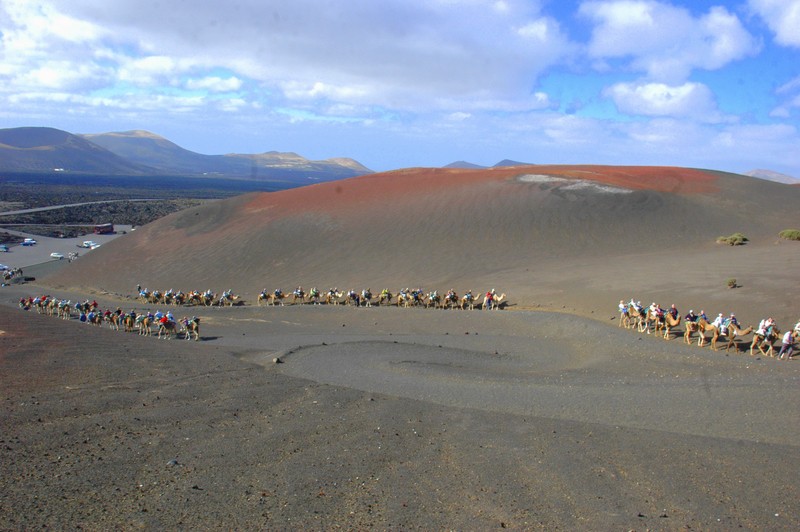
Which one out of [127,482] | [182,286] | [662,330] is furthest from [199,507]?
[182,286]

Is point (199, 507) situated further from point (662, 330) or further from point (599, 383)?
point (662, 330)

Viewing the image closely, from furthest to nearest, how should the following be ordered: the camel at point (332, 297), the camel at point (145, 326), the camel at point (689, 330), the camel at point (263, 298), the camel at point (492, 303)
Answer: the camel at point (263, 298), the camel at point (332, 297), the camel at point (492, 303), the camel at point (145, 326), the camel at point (689, 330)

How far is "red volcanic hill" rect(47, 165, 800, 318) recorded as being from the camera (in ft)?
121

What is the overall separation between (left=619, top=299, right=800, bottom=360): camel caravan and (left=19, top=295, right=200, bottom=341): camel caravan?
16.7 m

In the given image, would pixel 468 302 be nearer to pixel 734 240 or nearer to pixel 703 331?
pixel 703 331

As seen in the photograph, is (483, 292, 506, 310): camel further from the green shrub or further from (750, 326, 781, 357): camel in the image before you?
the green shrub

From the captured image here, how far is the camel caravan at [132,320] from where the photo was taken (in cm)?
2380

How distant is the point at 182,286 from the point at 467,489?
35.9m

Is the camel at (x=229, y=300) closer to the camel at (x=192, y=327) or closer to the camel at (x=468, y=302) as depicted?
the camel at (x=192, y=327)

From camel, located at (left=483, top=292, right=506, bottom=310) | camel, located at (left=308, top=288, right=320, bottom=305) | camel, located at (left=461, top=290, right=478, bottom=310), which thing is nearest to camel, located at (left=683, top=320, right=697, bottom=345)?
camel, located at (left=483, top=292, right=506, bottom=310)

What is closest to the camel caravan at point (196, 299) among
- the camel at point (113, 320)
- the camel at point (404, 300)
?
the camel at point (113, 320)

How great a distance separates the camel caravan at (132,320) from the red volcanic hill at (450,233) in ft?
30.7

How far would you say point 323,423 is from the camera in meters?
11.3

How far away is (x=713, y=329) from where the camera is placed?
19375 millimetres
